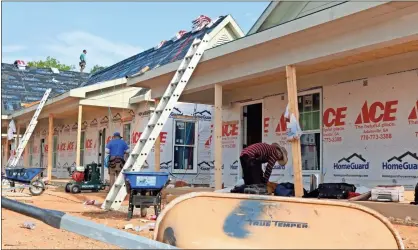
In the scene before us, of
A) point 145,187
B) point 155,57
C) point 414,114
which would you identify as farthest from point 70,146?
point 414,114

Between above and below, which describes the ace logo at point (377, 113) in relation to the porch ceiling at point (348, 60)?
below

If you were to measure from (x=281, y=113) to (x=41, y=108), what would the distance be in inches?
469

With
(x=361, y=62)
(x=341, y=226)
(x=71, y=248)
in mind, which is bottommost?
(x=71, y=248)

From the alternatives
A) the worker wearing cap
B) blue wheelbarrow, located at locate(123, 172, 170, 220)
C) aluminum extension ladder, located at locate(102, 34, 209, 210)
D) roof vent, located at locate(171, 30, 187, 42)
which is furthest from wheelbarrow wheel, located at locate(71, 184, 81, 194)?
roof vent, located at locate(171, 30, 187, 42)

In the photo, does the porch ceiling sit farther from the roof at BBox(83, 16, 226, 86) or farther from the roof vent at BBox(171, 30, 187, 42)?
the roof vent at BBox(171, 30, 187, 42)

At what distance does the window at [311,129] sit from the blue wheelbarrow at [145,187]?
4611 mm

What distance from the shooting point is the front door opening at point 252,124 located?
14.4 meters

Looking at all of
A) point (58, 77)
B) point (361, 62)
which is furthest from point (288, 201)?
point (58, 77)

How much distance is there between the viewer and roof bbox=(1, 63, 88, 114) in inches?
1083

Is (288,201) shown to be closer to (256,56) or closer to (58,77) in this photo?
(256,56)

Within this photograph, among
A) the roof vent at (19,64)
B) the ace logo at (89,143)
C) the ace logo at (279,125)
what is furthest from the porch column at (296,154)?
the roof vent at (19,64)

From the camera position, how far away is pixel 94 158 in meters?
22.1

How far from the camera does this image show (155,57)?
21.0 m

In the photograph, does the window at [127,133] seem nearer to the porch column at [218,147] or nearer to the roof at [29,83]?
the roof at [29,83]
